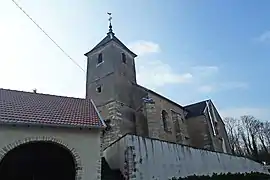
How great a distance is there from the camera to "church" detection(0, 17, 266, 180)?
9.99 m

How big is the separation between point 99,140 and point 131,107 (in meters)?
10.1

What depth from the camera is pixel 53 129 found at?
33.2ft

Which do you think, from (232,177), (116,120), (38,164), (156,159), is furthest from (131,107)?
(38,164)

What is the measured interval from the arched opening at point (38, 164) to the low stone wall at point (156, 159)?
2454mm

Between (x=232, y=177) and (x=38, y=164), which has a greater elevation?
(x=38, y=164)

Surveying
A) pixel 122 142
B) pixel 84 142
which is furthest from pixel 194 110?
pixel 84 142

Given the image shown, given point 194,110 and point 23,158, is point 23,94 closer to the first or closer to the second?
point 23,158

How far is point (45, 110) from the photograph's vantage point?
11109mm

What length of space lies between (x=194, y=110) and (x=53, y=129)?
755 inches

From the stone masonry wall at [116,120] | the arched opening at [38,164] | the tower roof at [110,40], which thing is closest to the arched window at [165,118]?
the stone masonry wall at [116,120]

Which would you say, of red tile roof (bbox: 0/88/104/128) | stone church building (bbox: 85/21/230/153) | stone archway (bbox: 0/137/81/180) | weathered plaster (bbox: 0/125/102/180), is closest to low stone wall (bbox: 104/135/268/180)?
weathered plaster (bbox: 0/125/102/180)

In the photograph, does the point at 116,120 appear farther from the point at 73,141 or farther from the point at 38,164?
the point at 73,141

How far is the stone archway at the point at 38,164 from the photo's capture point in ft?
36.8

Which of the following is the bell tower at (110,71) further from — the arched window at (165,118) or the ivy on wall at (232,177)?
the ivy on wall at (232,177)
